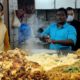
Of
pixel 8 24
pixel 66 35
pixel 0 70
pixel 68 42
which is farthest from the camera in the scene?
pixel 8 24

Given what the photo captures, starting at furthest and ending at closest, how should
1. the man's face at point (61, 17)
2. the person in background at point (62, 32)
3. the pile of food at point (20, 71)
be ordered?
1. the man's face at point (61, 17)
2. the person in background at point (62, 32)
3. the pile of food at point (20, 71)

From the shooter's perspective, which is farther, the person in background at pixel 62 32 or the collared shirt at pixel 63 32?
the collared shirt at pixel 63 32

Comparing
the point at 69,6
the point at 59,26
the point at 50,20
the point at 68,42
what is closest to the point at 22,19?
the point at 50,20

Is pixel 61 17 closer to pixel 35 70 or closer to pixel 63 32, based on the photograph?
pixel 63 32

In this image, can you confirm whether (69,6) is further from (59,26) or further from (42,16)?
(59,26)

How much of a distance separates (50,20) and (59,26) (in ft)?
3.53

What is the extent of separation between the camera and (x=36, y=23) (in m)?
5.95

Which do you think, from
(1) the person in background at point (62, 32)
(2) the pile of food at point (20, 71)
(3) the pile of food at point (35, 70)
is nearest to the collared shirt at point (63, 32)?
(1) the person in background at point (62, 32)

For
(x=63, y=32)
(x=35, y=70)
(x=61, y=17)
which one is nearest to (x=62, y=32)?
(x=63, y=32)

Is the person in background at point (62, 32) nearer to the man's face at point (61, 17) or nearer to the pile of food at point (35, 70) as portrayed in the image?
the man's face at point (61, 17)

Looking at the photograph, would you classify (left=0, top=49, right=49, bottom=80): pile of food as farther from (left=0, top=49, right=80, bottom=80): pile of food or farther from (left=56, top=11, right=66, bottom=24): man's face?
(left=56, top=11, right=66, bottom=24): man's face

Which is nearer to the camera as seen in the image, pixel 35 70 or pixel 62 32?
pixel 35 70

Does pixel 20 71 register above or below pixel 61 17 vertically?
below

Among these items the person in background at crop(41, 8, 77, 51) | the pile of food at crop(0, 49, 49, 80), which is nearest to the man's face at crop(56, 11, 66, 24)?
the person in background at crop(41, 8, 77, 51)
